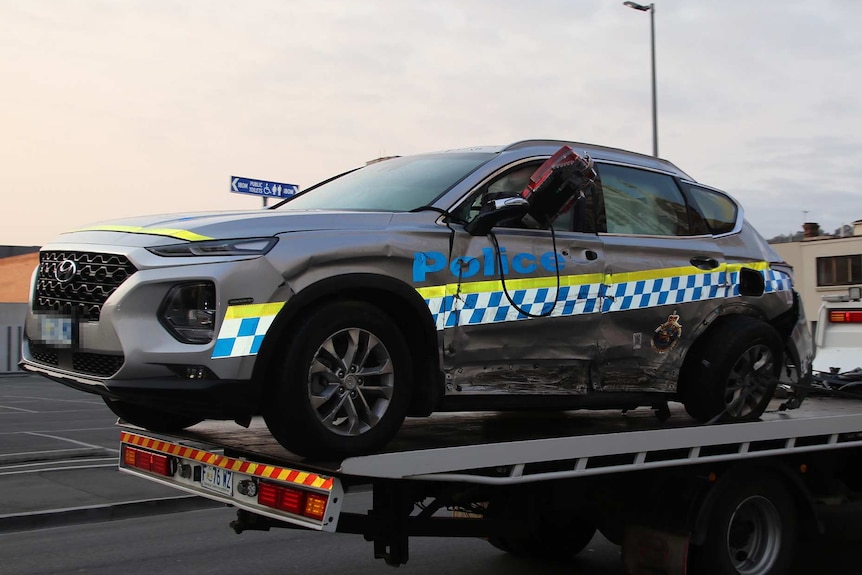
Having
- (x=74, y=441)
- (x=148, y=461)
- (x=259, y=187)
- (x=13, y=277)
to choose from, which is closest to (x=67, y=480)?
(x=74, y=441)

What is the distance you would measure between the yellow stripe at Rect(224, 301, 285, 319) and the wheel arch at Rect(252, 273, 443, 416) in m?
0.04

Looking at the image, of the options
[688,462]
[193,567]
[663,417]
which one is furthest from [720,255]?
[193,567]

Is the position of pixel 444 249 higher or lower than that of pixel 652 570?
higher

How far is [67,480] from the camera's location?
9453mm

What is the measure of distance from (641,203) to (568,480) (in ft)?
6.08

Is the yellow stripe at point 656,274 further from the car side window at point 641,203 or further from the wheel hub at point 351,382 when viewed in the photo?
the wheel hub at point 351,382

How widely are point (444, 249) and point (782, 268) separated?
2.98 metres

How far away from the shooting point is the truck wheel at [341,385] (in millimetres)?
4102

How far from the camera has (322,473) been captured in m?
4.08

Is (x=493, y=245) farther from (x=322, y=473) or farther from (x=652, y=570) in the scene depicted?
(x=652, y=570)

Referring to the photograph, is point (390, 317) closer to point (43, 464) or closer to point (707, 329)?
point (707, 329)

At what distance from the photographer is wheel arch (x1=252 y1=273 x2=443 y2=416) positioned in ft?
13.5

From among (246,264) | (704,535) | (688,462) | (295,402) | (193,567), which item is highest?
(246,264)

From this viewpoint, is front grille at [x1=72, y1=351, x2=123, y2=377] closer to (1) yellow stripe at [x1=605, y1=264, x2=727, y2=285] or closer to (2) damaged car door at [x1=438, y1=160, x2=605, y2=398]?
(2) damaged car door at [x1=438, y1=160, x2=605, y2=398]
